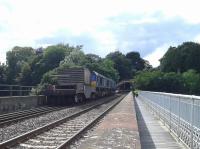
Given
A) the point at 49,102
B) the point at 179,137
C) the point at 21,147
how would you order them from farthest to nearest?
1. the point at 49,102
2. the point at 179,137
3. the point at 21,147

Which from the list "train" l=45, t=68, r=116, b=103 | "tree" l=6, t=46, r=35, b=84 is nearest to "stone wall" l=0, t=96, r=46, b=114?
"train" l=45, t=68, r=116, b=103

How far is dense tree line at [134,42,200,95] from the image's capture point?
8888 centimetres

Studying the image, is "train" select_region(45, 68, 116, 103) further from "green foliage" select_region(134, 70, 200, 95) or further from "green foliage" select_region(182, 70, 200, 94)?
"green foliage" select_region(182, 70, 200, 94)

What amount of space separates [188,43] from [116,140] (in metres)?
120

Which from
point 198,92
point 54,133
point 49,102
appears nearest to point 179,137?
point 54,133

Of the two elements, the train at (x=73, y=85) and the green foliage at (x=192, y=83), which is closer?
the train at (x=73, y=85)

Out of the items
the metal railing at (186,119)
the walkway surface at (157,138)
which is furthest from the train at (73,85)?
the metal railing at (186,119)

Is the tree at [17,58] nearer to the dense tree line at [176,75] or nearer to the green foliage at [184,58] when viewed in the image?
the dense tree line at [176,75]

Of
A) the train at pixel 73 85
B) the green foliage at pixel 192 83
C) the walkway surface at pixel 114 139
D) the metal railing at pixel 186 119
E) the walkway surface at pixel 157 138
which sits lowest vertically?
the walkway surface at pixel 157 138

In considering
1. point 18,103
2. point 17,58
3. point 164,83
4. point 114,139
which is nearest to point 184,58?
point 164,83

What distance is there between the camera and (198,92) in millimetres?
95500

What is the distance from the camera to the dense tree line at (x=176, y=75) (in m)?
88.9

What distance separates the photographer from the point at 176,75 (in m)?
94.8

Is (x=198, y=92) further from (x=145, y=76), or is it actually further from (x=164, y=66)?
(x=164, y=66)
